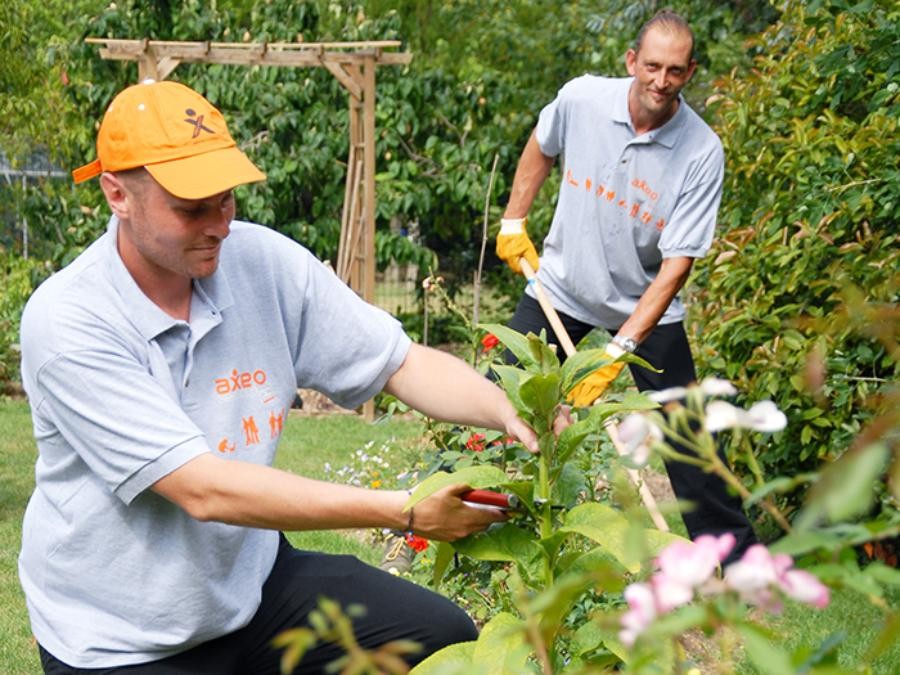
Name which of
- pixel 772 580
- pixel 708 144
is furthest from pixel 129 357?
pixel 708 144

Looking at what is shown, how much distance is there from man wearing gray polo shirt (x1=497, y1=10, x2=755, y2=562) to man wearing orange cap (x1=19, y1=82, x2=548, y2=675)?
211 cm

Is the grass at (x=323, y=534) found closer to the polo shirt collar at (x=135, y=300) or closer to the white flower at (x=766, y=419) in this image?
the white flower at (x=766, y=419)

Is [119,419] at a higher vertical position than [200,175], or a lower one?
lower

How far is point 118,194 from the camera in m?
2.74

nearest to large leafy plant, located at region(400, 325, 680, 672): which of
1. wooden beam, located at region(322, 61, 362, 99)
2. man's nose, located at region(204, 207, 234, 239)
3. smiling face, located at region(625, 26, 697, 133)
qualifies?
man's nose, located at region(204, 207, 234, 239)

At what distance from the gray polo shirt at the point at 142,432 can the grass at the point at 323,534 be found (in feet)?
3.64

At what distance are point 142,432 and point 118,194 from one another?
48 cm

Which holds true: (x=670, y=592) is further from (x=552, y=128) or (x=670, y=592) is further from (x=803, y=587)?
(x=552, y=128)

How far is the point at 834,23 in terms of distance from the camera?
5520 millimetres

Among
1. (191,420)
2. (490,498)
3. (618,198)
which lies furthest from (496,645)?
(618,198)

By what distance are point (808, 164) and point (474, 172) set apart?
4.81 meters

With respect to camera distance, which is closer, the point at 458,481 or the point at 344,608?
the point at 458,481

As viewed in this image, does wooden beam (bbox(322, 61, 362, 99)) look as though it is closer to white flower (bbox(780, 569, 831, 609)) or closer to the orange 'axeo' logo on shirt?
the orange 'axeo' logo on shirt

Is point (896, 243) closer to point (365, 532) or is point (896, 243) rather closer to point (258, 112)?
point (365, 532)
